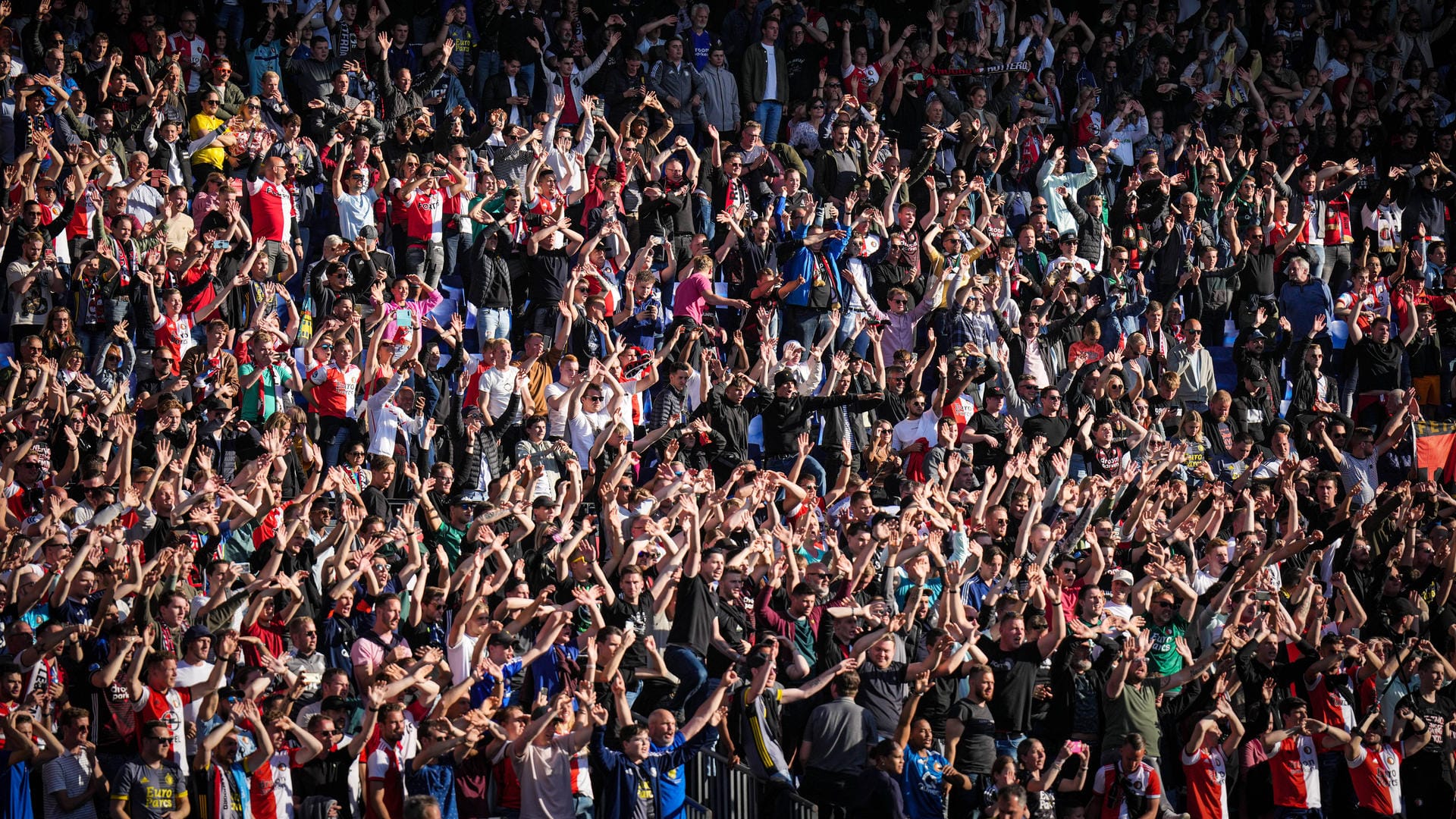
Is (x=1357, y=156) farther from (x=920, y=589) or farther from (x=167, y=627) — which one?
(x=167, y=627)

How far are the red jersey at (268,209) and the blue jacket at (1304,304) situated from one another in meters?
8.36

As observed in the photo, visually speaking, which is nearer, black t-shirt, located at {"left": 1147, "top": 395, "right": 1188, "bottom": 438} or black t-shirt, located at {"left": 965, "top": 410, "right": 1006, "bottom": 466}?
black t-shirt, located at {"left": 965, "top": 410, "right": 1006, "bottom": 466}

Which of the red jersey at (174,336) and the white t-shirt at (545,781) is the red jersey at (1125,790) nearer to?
the white t-shirt at (545,781)

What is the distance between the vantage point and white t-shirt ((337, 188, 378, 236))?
50.9ft

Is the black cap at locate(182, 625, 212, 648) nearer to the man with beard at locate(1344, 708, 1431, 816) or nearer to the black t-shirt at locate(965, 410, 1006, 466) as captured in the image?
the black t-shirt at locate(965, 410, 1006, 466)

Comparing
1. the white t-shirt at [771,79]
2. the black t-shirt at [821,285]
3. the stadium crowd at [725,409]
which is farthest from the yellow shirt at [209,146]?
the white t-shirt at [771,79]

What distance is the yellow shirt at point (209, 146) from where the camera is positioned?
15.9 metres

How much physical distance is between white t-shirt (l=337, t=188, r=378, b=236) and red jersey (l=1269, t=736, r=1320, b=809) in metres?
7.93

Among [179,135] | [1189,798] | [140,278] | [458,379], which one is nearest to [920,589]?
[1189,798]

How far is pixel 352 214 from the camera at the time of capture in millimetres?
15531

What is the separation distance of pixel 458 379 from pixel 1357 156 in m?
9.58

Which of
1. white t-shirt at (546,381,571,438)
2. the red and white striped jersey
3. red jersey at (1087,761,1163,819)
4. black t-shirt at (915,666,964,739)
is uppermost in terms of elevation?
the red and white striped jersey

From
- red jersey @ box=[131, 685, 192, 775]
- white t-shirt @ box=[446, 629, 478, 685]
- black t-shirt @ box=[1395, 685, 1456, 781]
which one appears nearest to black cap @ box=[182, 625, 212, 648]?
red jersey @ box=[131, 685, 192, 775]

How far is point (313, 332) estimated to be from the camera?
14.5 m
